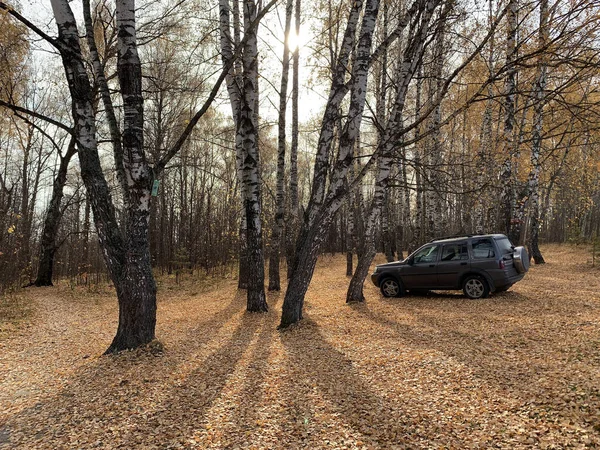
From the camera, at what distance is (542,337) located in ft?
17.3

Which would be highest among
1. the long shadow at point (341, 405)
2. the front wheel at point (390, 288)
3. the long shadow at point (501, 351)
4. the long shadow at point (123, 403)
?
the front wheel at point (390, 288)

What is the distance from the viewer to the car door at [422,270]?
9.47 meters

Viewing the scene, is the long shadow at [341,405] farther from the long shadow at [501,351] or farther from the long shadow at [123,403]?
the long shadow at [501,351]

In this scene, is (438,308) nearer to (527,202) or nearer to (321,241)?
(321,241)

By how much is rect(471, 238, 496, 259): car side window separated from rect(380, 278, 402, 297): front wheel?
7.42ft

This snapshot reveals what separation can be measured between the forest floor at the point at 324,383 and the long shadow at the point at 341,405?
2 cm

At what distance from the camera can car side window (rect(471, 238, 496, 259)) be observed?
8602mm

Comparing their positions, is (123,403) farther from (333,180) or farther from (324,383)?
(333,180)

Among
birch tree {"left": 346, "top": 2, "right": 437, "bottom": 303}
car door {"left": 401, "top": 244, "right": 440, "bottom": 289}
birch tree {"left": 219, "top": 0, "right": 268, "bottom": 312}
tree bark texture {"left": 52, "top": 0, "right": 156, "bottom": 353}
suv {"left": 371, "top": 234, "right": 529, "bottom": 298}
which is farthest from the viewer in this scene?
car door {"left": 401, "top": 244, "right": 440, "bottom": 289}

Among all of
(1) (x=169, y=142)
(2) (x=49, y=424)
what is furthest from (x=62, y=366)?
(1) (x=169, y=142)

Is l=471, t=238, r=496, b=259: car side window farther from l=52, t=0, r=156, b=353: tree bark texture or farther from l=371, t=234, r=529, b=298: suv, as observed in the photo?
l=52, t=0, r=156, b=353: tree bark texture

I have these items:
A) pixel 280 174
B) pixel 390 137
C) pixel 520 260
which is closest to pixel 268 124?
pixel 280 174

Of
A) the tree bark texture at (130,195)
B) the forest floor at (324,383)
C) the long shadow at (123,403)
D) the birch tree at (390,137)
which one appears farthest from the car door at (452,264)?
the tree bark texture at (130,195)

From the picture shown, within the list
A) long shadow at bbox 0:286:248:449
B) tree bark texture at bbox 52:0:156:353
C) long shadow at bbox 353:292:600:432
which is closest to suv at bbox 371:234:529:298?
long shadow at bbox 353:292:600:432
